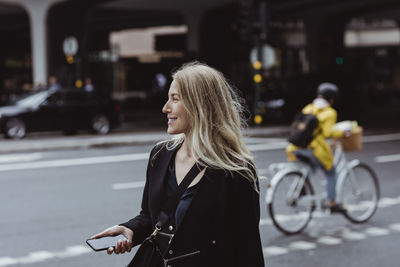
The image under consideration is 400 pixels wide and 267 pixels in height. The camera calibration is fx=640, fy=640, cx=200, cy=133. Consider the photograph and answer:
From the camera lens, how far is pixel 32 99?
1880cm

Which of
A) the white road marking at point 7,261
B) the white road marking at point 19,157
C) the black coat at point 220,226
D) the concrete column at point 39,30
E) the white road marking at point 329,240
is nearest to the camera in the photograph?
the black coat at point 220,226

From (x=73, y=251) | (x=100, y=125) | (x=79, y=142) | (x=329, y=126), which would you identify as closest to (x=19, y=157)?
(x=79, y=142)

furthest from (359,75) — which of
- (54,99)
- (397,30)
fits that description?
(397,30)

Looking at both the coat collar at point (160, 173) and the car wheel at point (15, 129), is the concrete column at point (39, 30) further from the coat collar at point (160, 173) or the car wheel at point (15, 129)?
the coat collar at point (160, 173)

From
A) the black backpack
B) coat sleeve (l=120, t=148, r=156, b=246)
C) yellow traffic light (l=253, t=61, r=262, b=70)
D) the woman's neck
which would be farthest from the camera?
yellow traffic light (l=253, t=61, r=262, b=70)

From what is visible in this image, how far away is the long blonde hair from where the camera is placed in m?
2.48

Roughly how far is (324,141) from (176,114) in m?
4.47

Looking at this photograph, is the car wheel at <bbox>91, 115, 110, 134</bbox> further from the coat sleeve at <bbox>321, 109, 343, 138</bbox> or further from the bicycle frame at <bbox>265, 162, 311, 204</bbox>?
the coat sleeve at <bbox>321, 109, 343, 138</bbox>

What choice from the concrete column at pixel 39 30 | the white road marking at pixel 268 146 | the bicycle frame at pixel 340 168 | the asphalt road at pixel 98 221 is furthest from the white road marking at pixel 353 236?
the concrete column at pixel 39 30

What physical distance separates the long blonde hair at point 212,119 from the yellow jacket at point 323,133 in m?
4.21

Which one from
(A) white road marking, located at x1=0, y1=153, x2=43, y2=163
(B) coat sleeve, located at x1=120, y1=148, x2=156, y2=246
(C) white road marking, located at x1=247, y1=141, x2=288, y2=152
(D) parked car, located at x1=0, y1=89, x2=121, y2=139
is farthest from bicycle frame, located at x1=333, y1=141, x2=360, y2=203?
(D) parked car, located at x1=0, y1=89, x2=121, y2=139

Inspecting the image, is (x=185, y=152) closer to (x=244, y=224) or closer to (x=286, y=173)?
(x=244, y=224)

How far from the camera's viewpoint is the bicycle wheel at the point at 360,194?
718cm

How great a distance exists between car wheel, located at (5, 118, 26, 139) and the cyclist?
1292 centimetres
